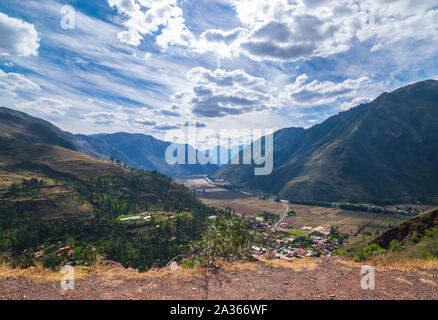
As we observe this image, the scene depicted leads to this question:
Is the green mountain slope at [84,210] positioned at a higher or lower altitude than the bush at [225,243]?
lower

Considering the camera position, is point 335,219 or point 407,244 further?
point 335,219

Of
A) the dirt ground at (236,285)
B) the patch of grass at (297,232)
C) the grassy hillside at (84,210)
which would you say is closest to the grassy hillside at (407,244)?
the dirt ground at (236,285)

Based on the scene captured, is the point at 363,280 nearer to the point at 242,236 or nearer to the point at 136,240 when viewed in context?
the point at 242,236

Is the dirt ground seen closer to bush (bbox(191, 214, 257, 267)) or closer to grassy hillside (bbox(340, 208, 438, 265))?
bush (bbox(191, 214, 257, 267))

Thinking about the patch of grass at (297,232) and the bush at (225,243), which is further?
the patch of grass at (297,232)

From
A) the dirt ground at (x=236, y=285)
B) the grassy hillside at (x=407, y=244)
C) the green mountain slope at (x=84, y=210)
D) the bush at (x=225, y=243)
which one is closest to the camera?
the dirt ground at (x=236, y=285)

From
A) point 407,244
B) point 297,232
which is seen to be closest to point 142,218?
point 297,232

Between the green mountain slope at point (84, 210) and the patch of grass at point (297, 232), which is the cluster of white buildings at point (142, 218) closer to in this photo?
the green mountain slope at point (84, 210)

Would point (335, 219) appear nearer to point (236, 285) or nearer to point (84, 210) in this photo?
point (84, 210)
